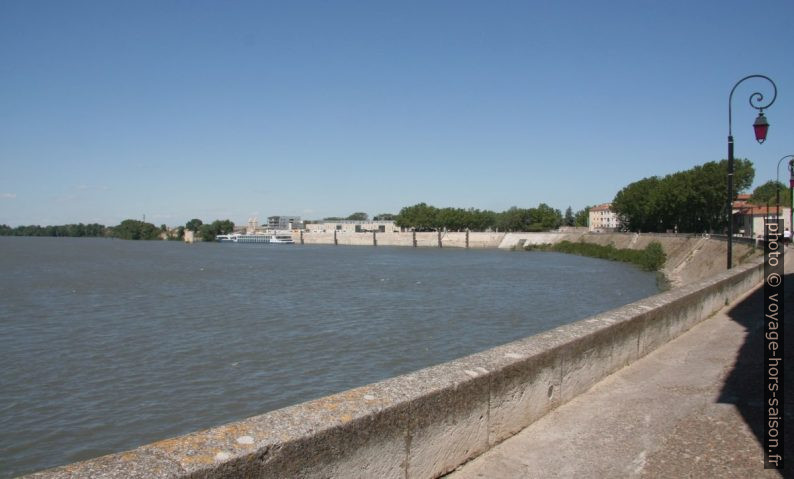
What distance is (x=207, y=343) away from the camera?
72.0 feet

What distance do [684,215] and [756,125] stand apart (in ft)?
261

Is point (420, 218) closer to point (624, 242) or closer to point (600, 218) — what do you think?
point (600, 218)

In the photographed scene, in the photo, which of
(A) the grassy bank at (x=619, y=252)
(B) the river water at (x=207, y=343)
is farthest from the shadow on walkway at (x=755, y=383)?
(A) the grassy bank at (x=619, y=252)

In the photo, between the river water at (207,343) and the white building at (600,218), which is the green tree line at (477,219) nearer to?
the white building at (600,218)

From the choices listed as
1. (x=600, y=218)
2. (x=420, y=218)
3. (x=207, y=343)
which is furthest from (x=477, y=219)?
(x=207, y=343)

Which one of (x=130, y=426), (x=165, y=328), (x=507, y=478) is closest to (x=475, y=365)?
(x=507, y=478)

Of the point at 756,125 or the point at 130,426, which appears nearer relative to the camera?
the point at 130,426

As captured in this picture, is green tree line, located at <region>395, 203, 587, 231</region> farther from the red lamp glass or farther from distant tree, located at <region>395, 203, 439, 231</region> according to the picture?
the red lamp glass

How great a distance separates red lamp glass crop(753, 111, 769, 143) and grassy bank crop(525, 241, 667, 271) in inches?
2030

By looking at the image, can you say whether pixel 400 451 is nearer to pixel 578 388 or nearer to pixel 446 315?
pixel 578 388

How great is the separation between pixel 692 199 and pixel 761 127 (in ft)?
241

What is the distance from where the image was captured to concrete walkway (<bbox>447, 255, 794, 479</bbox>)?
170 inches

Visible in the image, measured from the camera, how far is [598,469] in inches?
171

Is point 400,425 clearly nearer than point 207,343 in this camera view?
Yes
